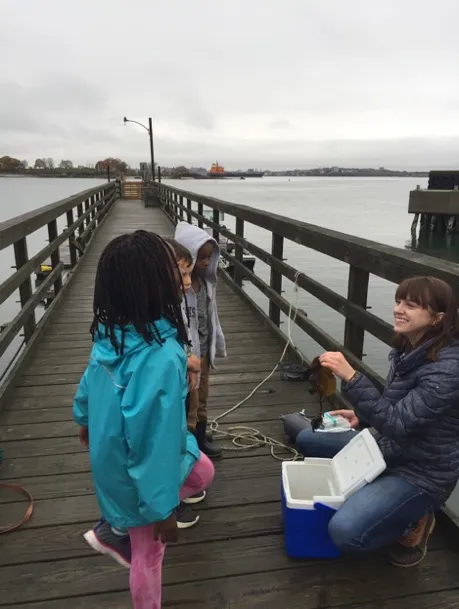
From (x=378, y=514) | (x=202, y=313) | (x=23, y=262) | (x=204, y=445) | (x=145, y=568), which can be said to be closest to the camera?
(x=145, y=568)

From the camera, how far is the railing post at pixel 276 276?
459 cm

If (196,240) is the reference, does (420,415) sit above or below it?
below

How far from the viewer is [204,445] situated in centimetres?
280

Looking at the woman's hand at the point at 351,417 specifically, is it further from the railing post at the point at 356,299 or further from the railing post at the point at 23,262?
the railing post at the point at 23,262

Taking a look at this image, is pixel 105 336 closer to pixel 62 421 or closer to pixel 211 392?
pixel 62 421

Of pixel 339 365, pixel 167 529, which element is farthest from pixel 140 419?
pixel 339 365

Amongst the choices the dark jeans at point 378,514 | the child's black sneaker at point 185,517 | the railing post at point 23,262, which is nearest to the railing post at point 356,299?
the dark jeans at point 378,514

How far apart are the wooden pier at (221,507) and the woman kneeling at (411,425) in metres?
0.16

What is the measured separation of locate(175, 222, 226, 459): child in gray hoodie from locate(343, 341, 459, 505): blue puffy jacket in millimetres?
896

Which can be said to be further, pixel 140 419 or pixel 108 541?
pixel 108 541

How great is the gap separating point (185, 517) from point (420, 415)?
1157 mm

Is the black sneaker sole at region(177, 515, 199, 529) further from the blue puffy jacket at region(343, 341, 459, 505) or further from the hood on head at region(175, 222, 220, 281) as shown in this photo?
the hood on head at region(175, 222, 220, 281)

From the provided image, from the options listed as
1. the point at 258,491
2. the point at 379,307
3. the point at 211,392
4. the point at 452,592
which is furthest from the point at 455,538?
the point at 379,307

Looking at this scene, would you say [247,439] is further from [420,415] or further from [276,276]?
[276,276]
